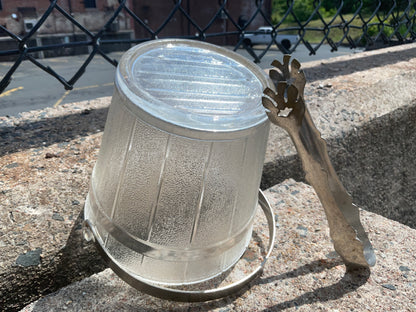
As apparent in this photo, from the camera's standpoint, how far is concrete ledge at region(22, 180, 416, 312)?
27.2 inches

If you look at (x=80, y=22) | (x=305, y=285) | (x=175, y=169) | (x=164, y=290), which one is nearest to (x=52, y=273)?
(x=164, y=290)

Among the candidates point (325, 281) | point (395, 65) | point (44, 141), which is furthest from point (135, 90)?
point (395, 65)

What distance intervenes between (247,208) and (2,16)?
0.91m

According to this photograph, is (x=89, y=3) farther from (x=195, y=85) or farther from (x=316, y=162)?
(x=316, y=162)

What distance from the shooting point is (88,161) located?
1.03m

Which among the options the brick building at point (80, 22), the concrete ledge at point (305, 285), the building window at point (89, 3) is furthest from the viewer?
the building window at point (89, 3)

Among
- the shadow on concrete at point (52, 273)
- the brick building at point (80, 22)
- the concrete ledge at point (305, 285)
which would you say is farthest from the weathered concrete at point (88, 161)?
the brick building at point (80, 22)

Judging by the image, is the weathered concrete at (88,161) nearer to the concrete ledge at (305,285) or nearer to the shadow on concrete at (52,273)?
the shadow on concrete at (52,273)

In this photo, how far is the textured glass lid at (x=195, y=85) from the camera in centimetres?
57

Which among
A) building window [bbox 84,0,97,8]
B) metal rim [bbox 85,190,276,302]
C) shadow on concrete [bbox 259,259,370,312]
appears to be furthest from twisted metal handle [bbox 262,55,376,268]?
building window [bbox 84,0,97,8]

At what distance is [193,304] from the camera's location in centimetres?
70

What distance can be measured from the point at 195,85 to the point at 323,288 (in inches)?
19.5

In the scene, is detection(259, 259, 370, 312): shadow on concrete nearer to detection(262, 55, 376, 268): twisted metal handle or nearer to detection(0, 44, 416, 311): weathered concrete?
detection(262, 55, 376, 268): twisted metal handle

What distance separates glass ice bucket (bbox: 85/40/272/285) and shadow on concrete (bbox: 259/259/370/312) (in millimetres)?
148
